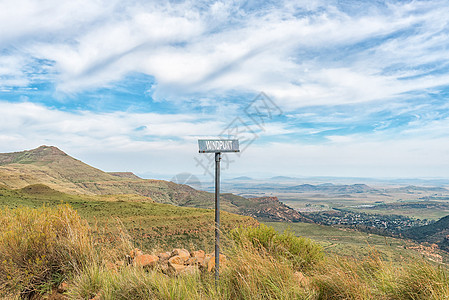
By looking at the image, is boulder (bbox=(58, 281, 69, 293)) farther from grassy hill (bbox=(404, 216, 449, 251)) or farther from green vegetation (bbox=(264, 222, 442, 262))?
grassy hill (bbox=(404, 216, 449, 251))

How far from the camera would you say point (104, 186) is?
11088cm

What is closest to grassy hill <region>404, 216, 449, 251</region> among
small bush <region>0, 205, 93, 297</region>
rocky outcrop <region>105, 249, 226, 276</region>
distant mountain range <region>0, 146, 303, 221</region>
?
distant mountain range <region>0, 146, 303, 221</region>

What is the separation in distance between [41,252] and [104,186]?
113262 mm

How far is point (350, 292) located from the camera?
4352 mm

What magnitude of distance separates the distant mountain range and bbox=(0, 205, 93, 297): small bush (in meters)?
75.4

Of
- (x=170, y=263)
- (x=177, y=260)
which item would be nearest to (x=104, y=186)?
(x=177, y=260)

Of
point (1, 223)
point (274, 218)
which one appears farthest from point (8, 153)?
point (1, 223)

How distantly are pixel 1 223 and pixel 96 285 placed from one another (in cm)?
407

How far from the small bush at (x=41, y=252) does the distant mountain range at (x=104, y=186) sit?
75411 mm

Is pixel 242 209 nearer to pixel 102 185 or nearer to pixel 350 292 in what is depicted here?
pixel 102 185

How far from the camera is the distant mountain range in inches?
3408

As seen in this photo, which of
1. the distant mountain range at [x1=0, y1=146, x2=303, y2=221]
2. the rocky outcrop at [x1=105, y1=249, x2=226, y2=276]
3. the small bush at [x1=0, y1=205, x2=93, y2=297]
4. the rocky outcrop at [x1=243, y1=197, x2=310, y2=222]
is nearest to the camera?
the small bush at [x1=0, y1=205, x2=93, y2=297]

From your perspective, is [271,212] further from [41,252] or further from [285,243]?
[41,252]

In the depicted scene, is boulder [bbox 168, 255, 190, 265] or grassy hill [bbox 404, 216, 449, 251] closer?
boulder [bbox 168, 255, 190, 265]
